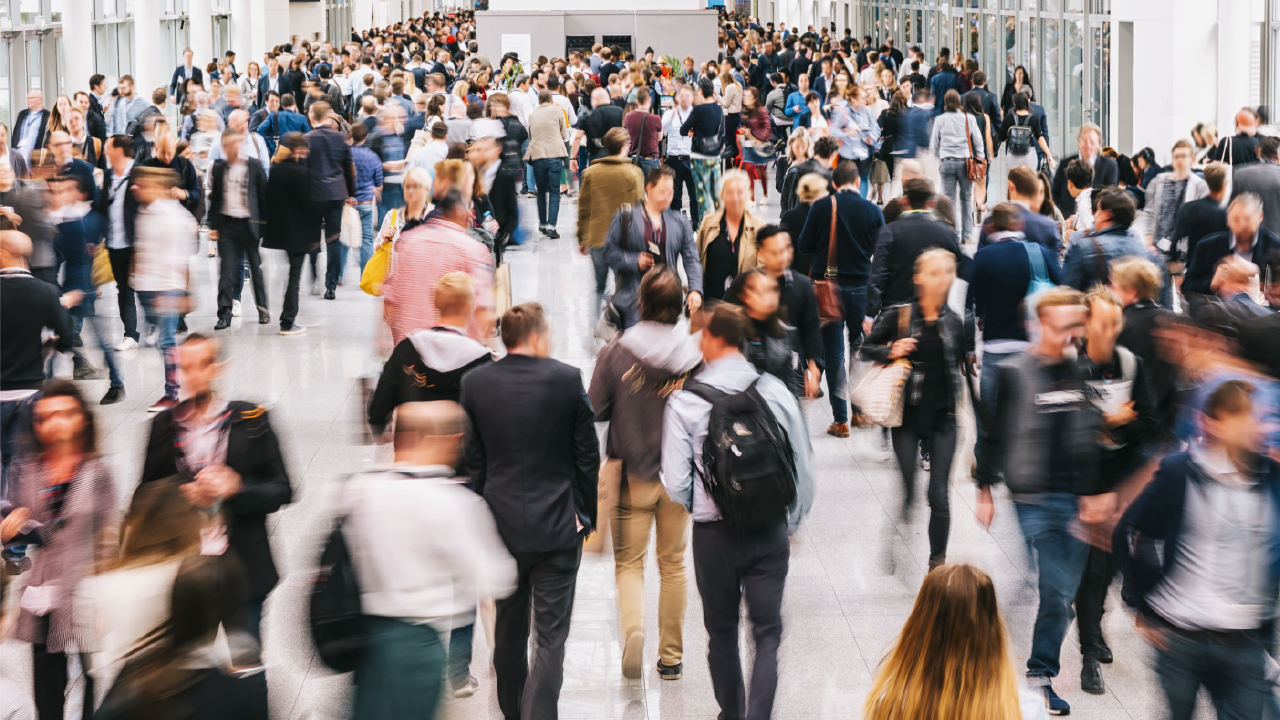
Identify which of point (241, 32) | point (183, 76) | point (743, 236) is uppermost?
point (241, 32)

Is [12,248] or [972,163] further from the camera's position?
[972,163]

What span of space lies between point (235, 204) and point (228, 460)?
Answer: 267 inches

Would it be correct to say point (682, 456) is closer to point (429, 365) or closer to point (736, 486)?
point (736, 486)

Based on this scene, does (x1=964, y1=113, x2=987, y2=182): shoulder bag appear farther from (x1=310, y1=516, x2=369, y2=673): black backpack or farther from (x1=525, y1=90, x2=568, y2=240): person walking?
(x1=310, y1=516, x2=369, y2=673): black backpack

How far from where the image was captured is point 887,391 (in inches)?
250

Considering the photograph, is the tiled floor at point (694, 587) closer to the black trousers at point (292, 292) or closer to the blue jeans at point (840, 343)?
the blue jeans at point (840, 343)

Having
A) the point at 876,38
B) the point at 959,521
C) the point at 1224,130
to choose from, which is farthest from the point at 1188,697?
the point at 876,38

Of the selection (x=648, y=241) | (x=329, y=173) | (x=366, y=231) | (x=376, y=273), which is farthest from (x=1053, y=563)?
(x=366, y=231)

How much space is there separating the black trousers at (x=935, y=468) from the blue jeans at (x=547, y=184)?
32.3 feet

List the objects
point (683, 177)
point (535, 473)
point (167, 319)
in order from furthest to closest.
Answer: point (683, 177) → point (167, 319) → point (535, 473)

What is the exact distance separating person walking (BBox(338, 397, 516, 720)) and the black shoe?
9.00ft

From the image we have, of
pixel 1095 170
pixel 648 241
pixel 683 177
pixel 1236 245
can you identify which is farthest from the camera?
pixel 683 177

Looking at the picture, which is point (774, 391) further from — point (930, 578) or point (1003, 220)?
point (1003, 220)

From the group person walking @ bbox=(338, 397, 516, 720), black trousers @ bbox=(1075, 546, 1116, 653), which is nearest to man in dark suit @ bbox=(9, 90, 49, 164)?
person walking @ bbox=(338, 397, 516, 720)
